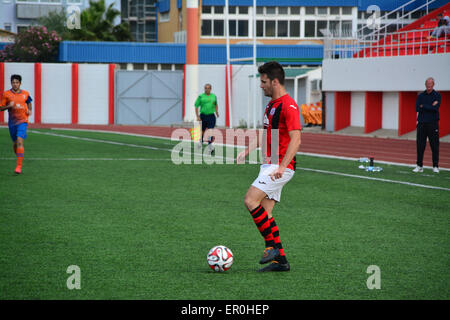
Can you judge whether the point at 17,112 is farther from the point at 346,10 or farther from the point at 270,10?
the point at 346,10

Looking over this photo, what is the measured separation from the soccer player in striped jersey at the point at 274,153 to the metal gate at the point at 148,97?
1385 inches

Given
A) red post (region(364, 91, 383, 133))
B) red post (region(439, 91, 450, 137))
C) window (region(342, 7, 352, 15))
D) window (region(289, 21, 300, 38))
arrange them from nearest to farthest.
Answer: red post (region(439, 91, 450, 137)), red post (region(364, 91, 383, 133)), window (region(342, 7, 352, 15)), window (region(289, 21, 300, 38))

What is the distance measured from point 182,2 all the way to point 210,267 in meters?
60.1

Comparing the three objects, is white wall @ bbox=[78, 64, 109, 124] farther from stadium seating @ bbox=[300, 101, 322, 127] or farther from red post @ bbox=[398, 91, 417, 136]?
red post @ bbox=[398, 91, 417, 136]

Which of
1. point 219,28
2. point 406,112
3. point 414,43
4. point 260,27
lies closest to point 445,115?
point 406,112

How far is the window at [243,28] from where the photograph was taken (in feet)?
210

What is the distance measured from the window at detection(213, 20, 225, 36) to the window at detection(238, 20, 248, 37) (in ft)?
5.68

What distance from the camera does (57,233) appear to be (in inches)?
360

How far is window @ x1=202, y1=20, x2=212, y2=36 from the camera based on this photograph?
6474 centimetres

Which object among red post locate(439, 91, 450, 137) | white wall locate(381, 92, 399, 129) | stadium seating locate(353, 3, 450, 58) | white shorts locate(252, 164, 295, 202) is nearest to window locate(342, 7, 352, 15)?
stadium seating locate(353, 3, 450, 58)

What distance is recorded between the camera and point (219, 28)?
65.1m

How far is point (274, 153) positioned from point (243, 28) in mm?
58133
